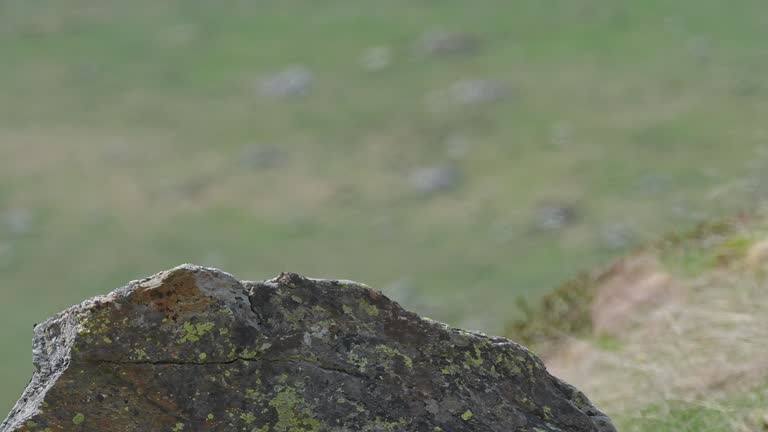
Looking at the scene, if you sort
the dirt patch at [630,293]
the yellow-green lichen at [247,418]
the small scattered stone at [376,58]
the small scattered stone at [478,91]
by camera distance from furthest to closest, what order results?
1. the small scattered stone at [376,58]
2. the small scattered stone at [478,91]
3. the dirt patch at [630,293]
4. the yellow-green lichen at [247,418]

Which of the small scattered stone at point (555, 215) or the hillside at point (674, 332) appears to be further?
the small scattered stone at point (555, 215)

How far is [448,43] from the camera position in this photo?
3170 cm

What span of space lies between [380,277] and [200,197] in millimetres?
6127

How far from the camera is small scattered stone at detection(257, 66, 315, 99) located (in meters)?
31.1

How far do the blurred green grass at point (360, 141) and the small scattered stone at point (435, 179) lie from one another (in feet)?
0.75

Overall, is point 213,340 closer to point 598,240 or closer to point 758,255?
point 758,255

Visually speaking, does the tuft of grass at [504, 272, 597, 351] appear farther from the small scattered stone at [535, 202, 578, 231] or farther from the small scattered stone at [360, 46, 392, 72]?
the small scattered stone at [360, 46, 392, 72]

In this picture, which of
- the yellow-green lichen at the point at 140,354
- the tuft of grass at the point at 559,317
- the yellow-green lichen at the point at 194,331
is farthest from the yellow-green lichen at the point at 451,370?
the tuft of grass at the point at 559,317

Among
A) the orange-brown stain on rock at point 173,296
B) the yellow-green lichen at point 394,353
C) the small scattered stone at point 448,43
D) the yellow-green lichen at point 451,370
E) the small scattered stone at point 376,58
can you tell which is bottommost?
the orange-brown stain on rock at point 173,296

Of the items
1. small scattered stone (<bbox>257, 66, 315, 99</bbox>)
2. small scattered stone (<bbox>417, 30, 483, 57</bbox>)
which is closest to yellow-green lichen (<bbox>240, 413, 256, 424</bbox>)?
small scattered stone (<bbox>257, 66, 315, 99</bbox>)

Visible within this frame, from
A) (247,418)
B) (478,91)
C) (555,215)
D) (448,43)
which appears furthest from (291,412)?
(448,43)

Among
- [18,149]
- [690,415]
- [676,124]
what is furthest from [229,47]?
[690,415]

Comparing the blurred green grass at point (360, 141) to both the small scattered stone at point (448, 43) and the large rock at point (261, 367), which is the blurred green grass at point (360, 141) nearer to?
the small scattered stone at point (448, 43)

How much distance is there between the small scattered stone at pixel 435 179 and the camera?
24953 mm
